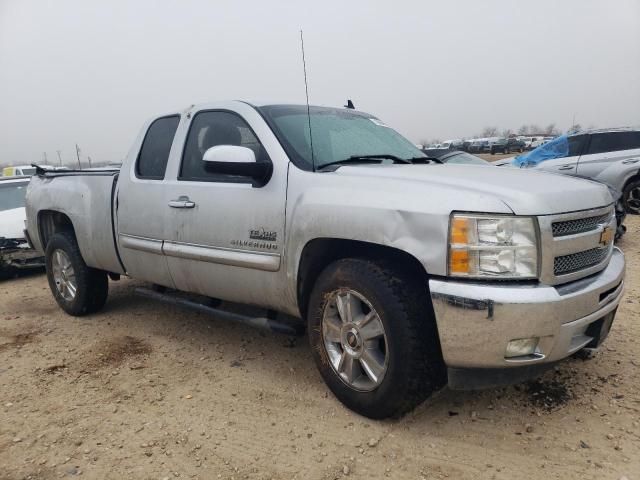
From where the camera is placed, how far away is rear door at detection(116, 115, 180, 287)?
3.79m

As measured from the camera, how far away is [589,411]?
2736 millimetres

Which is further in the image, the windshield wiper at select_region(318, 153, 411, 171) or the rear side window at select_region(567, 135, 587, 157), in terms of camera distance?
the rear side window at select_region(567, 135, 587, 157)

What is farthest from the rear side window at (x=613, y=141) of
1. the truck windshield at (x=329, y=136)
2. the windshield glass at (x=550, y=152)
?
the truck windshield at (x=329, y=136)

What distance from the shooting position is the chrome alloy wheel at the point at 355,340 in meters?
2.64

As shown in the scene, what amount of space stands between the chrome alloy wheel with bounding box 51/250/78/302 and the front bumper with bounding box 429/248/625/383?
3811 mm

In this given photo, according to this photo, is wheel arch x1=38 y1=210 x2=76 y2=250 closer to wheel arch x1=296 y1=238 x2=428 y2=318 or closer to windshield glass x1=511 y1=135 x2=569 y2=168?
wheel arch x1=296 y1=238 x2=428 y2=318

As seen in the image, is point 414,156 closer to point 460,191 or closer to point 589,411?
point 460,191

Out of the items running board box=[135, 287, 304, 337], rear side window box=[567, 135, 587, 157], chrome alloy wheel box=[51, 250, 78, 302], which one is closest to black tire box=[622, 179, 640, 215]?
rear side window box=[567, 135, 587, 157]

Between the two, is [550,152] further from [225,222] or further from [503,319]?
[503,319]

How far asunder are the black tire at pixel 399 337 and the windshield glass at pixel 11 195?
6945 mm

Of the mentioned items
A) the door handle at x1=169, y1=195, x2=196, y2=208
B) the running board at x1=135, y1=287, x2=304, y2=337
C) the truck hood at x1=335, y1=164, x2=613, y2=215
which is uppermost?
the truck hood at x1=335, y1=164, x2=613, y2=215

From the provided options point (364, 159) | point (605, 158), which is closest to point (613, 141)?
point (605, 158)

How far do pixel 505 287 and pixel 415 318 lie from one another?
0.46 m

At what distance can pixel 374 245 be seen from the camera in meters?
2.68
